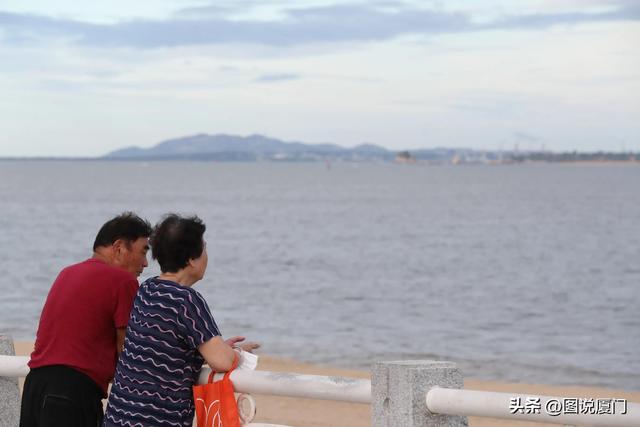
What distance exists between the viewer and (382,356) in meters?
21.2

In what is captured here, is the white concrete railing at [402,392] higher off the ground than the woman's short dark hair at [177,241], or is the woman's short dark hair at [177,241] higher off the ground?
the woman's short dark hair at [177,241]

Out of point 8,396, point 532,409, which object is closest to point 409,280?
point 8,396

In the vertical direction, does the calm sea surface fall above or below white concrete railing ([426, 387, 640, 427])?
below

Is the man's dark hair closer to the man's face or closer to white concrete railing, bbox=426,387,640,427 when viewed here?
the man's face

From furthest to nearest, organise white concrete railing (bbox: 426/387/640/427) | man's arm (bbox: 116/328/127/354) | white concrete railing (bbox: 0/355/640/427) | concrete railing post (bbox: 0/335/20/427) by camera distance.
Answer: concrete railing post (bbox: 0/335/20/427)
man's arm (bbox: 116/328/127/354)
white concrete railing (bbox: 0/355/640/427)
white concrete railing (bbox: 426/387/640/427)

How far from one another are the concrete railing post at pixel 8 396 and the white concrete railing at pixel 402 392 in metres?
1.46

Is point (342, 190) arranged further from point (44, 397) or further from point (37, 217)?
point (44, 397)

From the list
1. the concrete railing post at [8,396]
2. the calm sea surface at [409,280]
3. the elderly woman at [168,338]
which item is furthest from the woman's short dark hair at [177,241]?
the calm sea surface at [409,280]

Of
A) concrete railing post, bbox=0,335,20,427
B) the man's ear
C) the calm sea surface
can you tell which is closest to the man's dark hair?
the man's ear

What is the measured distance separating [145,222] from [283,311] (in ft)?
80.1

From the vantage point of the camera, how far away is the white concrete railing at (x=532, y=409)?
3.61 metres

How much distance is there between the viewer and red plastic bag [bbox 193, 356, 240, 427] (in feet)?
14.0

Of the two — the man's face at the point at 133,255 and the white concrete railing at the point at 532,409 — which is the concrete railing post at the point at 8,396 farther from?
the white concrete railing at the point at 532,409

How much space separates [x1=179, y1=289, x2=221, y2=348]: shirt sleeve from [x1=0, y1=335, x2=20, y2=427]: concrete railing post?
164 cm
